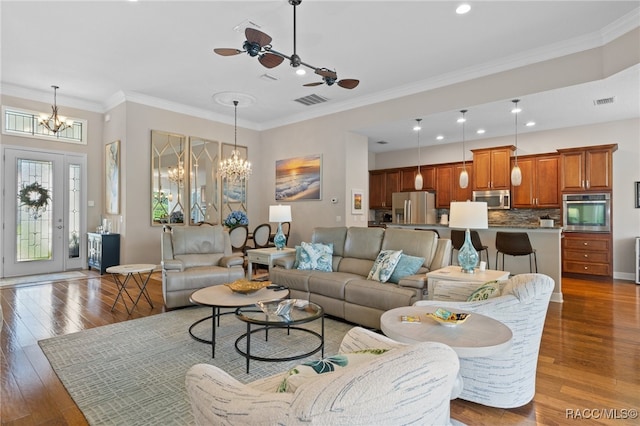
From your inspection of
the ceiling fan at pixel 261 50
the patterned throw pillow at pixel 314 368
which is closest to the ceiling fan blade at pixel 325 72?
the ceiling fan at pixel 261 50

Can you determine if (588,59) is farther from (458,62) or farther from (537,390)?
(537,390)

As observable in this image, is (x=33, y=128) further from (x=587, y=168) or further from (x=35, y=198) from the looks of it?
(x=587, y=168)

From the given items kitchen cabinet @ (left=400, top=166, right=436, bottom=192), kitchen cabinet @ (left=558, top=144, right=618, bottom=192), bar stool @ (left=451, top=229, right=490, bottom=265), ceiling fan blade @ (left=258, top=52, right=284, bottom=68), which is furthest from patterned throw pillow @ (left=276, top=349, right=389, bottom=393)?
kitchen cabinet @ (left=400, top=166, right=436, bottom=192)

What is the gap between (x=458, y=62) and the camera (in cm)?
479

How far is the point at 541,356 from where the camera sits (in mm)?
2916

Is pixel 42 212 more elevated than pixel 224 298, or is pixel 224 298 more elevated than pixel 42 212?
pixel 42 212

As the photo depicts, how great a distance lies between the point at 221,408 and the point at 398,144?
26.7 feet

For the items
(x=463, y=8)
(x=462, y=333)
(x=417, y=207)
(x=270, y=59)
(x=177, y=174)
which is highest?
(x=463, y=8)

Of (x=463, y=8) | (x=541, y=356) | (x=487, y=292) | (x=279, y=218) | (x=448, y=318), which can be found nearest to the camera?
(x=448, y=318)

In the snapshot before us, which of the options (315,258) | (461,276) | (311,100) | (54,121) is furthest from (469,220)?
(54,121)

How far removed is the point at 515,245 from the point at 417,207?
141 inches

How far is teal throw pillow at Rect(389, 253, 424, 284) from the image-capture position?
142 inches

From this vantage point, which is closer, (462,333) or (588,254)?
(462,333)

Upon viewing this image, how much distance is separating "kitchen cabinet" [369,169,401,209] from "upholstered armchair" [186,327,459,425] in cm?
880
